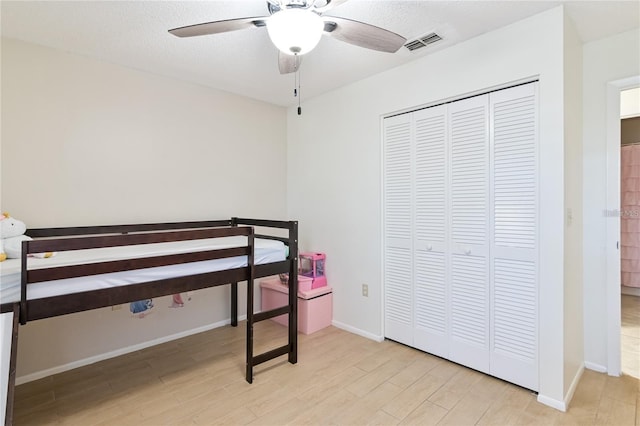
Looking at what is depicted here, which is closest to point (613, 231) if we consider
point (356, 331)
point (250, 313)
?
point (356, 331)

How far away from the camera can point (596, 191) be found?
2297 mm

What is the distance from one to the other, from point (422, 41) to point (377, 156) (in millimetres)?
936

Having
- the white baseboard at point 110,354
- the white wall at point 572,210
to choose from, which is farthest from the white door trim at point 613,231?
the white baseboard at point 110,354

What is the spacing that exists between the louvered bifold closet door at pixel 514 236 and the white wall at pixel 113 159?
232cm

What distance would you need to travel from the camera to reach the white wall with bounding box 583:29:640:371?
226 cm

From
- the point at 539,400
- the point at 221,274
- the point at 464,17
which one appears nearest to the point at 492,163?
the point at 464,17

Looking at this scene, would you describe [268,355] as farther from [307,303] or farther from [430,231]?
[430,231]

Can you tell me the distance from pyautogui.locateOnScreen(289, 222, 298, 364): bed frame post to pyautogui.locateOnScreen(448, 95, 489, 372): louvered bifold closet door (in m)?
1.16

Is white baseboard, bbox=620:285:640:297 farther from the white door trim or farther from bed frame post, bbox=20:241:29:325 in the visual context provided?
bed frame post, bbox=20:241:29:325

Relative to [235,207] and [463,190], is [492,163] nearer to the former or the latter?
[463,190]

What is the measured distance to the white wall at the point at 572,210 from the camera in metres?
1.95

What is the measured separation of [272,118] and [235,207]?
109 cm

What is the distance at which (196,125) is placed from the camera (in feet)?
9.98

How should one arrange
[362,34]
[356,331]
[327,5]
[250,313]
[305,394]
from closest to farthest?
1. [327,5]
2. [362,34]
3. [305,394]
4. [250,313]
5. [356,331]
